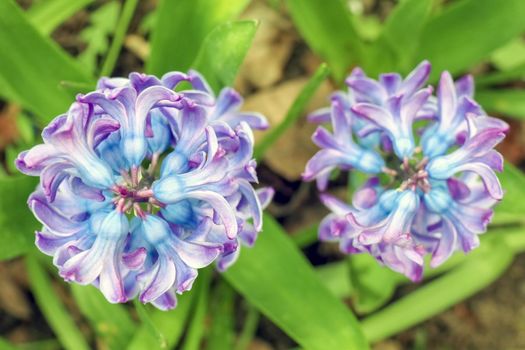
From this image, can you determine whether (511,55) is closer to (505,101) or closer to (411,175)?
(505,101)

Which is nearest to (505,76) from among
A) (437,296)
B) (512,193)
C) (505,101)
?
(505,101)

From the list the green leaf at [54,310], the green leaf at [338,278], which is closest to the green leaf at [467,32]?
the green leaf at [338,278]

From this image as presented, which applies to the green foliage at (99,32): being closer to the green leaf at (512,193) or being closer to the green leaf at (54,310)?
the green leaf at (54,310)

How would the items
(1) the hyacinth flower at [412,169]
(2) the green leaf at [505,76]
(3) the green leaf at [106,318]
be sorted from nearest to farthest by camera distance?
(1) the hyacinth flower at [412,169]
(3) the green leaf at [106,318]
(2) the green leaf at [505,76]

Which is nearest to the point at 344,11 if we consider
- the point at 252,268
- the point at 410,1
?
the point at 410,1

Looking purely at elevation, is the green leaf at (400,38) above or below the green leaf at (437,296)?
above

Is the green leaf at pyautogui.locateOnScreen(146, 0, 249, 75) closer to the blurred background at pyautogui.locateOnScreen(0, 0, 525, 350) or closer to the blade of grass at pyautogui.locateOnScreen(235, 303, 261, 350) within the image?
the blurred background at pyautogui.locateOnScreen(0, 0, 525, 350)
